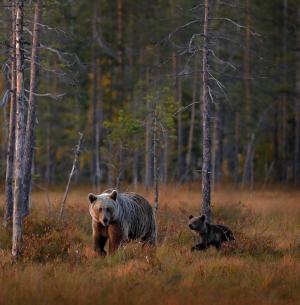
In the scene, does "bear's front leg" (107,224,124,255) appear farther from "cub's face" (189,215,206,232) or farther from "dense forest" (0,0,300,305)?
"cub's face" (189,215,206,232)

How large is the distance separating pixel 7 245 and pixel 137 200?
279cm

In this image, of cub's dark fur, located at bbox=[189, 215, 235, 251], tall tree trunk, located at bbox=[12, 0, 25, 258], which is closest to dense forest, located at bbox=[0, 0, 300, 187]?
cub's dark fur, located at bbox=[189, 215, 235, 251]

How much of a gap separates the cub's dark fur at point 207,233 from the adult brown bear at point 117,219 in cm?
97

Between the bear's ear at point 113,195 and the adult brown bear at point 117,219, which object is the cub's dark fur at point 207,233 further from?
the bear's ear at point 113,195

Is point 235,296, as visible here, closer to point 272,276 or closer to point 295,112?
point 272,276

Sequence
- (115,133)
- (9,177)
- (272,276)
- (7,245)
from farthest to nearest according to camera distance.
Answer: (115,133) → (9,177) → (7,245) → (272,276)

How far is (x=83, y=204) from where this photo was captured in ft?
80.8

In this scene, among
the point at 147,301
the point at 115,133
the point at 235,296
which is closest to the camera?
the point at 147,301

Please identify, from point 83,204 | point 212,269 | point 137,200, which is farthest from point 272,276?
point 83,204

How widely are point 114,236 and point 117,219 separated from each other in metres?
0.35

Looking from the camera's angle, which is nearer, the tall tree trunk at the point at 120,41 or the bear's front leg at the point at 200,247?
the bear's front leg at the point at 200,247

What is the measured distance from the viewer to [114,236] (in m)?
12.6

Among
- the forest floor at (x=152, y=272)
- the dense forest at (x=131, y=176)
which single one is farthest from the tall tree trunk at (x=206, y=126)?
the forest floor at (x=152, y=272)

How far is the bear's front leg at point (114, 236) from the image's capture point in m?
12.5
